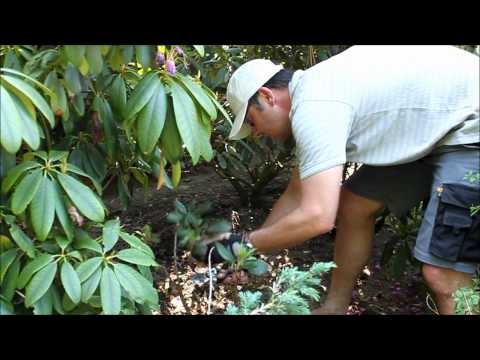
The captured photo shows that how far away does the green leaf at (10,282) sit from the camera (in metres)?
1.44

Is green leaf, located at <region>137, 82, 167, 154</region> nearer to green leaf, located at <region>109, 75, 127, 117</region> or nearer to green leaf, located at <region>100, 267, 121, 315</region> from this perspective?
green leaf, located at <region>109, 75, 127, 117</region>

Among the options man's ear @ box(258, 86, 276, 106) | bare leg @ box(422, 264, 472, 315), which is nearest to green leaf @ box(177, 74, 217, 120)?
man's ear @ box(258, 86, 276, 106)

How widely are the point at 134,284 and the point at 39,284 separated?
0.74 feet

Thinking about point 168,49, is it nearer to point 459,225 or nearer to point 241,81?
point 241,81

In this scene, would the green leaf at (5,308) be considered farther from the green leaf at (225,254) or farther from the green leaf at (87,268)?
the green leaf at (225,254)

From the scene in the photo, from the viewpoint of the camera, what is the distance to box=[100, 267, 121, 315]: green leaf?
4.65ft

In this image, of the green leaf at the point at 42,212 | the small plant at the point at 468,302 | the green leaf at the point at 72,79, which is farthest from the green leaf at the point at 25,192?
the small plant at the point at 468,302

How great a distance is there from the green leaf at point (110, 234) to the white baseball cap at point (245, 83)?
0.55 meters

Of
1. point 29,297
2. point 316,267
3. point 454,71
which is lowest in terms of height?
point 29,297

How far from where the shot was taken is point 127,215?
10.9ft

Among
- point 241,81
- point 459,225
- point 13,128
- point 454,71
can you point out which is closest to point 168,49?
point 241,81

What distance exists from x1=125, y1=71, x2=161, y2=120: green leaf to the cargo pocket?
92cm
